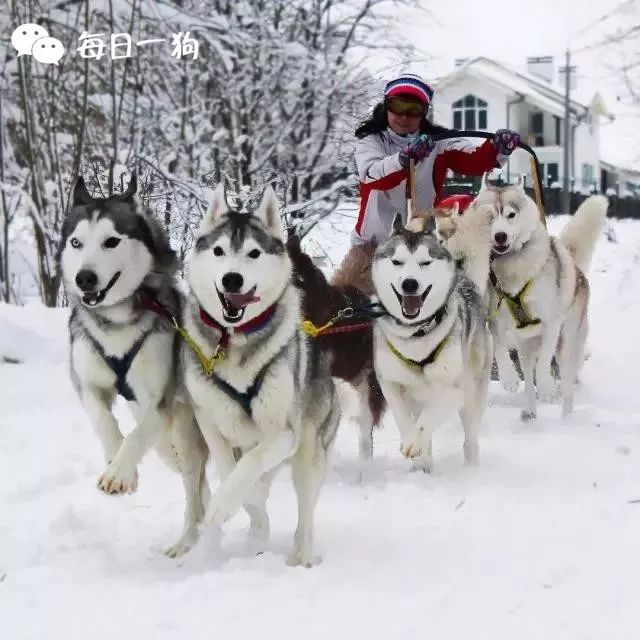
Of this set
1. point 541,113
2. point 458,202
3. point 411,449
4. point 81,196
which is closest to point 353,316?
point 411,449

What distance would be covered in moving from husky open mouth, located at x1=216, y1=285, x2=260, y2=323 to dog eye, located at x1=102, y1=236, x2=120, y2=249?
0.31 metres

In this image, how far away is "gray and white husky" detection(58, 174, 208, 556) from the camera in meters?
2.25

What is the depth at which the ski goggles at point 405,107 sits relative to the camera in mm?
4016

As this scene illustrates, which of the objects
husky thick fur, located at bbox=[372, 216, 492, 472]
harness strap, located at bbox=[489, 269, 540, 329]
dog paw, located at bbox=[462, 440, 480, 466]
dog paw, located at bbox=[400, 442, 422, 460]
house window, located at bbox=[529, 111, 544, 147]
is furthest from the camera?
house window, located at bbox=[529, 111, 544, 147]

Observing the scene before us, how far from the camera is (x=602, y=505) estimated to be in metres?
2.83

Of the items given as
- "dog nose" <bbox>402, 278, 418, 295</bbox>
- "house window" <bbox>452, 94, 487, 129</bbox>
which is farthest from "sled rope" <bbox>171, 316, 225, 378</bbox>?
"house window" <bbox>452, 94, 487, 129</bbox>

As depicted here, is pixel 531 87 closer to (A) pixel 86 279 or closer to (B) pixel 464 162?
(B) pixel 464 162

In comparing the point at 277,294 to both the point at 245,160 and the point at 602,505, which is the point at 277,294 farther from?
the point at 245,160

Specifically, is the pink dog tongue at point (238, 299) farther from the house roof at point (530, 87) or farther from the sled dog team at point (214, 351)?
the house roof at point (530, 87)

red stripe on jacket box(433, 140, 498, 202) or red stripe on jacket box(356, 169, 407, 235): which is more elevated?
red stripe on jacket box(433, 140, 498, 202)

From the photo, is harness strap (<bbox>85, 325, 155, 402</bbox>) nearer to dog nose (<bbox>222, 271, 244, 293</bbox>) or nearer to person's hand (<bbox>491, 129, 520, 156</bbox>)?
dog nose (<bbox>222, 271, 244, 293</bbox>)

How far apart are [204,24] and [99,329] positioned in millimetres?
4162

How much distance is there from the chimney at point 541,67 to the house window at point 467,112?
2374mm

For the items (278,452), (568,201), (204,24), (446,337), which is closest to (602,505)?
(446,337)
